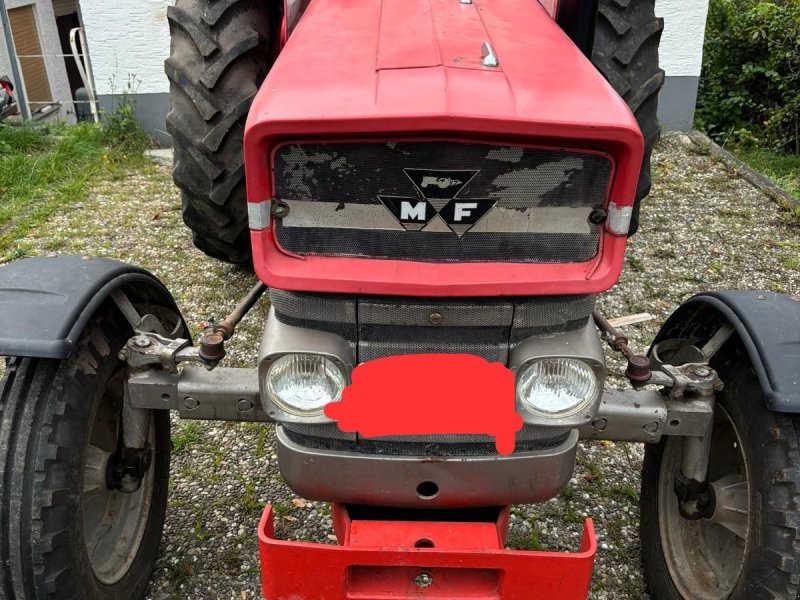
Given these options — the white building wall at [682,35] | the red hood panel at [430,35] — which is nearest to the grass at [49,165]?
the red hood panel at [430,35]

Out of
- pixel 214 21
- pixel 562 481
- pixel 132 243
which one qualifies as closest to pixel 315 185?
pixel 562 481

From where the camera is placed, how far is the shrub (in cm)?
770

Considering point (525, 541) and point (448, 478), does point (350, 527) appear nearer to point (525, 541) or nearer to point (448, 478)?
point (448, 478)

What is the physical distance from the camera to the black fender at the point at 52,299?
6.02 ft

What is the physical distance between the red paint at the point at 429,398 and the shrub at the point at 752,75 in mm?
7064

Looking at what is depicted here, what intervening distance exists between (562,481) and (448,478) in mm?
307

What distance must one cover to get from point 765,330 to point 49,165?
5616mm

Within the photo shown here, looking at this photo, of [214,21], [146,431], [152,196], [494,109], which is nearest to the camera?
[494,109]

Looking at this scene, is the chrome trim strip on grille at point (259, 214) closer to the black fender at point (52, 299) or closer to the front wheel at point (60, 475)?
the black fender at point (52, 299)

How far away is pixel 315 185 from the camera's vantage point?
64.9 inches

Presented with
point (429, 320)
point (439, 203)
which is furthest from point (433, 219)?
point (429, 320)

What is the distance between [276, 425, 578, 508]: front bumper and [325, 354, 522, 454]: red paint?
10 cm

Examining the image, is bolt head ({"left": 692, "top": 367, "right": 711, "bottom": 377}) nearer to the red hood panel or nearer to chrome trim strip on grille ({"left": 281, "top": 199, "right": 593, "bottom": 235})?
chrome trim strip on grille ({"left": 281, "top": 199, "right": 593, "bottom": 235})

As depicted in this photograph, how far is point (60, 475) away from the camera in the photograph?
194 centimetres
